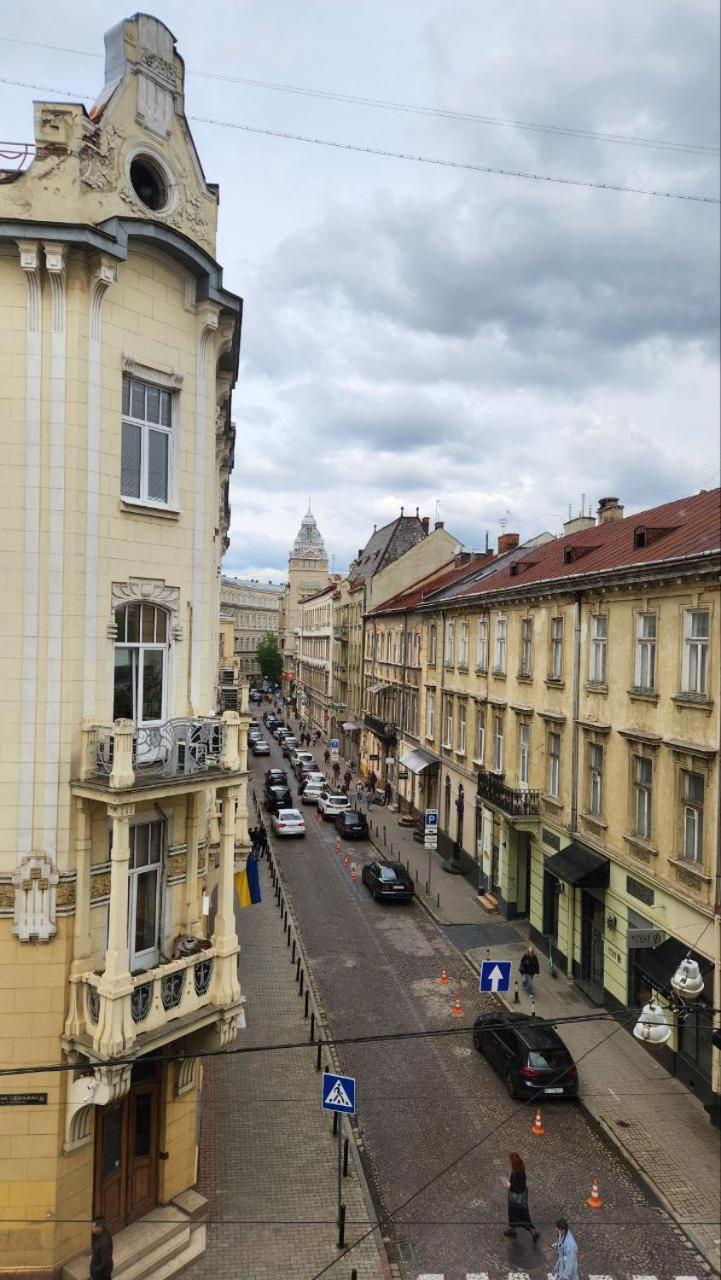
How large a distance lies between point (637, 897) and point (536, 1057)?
4.25 meters

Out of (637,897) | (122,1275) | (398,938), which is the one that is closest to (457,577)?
(398,938)

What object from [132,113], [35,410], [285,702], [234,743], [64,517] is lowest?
[285,702]

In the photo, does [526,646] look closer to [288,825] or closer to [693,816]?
[693,816]

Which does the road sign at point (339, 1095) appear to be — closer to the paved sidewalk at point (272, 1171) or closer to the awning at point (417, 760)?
the paved sidewalk at point (272, 1171)

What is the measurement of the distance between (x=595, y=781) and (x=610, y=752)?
1.32 m

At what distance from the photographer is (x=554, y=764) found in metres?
22.5

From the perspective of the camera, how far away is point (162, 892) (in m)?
11.3

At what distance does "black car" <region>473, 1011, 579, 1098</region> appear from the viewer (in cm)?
1473

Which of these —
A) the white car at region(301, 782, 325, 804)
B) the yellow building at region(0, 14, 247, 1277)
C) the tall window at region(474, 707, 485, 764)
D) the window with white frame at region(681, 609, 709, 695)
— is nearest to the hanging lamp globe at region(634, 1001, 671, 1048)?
the yellow building at region(0, 14, 247, 1277)

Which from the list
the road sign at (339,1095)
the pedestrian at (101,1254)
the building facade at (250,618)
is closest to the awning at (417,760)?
the road sign at (339,1095)

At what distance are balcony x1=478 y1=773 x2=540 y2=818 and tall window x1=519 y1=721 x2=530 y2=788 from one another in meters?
0.33

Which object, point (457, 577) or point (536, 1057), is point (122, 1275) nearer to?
point (536, 1057)

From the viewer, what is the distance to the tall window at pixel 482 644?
28.7m

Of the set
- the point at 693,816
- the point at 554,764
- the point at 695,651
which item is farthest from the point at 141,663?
the point at 554,764
